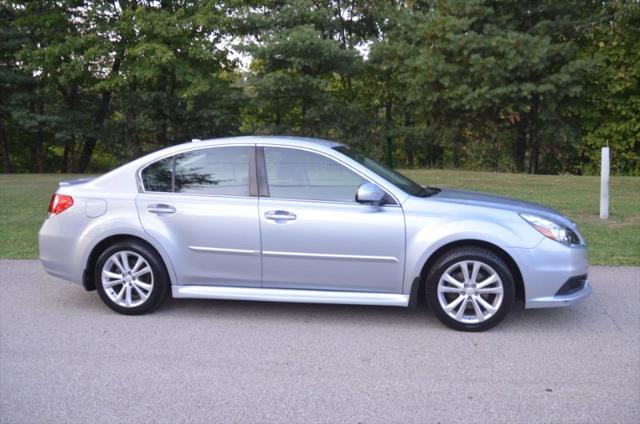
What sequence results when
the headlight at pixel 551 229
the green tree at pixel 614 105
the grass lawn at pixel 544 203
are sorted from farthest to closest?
the green tree at pixel 614 105
the grass lawn at pixel 544 203
the headlight at pixel 551 229

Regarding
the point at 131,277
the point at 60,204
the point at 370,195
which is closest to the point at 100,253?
the point at 131,277

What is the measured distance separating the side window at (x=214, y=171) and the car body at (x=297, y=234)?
0.01 metres

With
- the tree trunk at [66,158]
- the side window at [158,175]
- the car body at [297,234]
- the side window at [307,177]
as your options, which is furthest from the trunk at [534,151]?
the side window at [158,175]

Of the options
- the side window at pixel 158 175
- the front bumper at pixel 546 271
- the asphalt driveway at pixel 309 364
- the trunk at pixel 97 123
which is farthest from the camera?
the trunk at pixel 97 123

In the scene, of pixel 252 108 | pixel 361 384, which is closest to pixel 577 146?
pixel 252 108

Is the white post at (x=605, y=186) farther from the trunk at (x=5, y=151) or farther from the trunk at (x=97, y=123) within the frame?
the trunk at (x=5, y=151)

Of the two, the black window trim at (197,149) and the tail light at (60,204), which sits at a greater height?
the black window trim at (197,149)

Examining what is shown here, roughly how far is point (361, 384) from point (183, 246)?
7.26 feet

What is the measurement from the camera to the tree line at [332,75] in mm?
21391

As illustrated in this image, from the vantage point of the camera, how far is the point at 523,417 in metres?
3.69

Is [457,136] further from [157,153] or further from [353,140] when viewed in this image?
[157,153]

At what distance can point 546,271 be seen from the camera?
5.18 m

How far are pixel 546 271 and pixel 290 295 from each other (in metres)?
2.13

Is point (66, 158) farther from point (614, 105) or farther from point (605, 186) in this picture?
point (605, 186)
